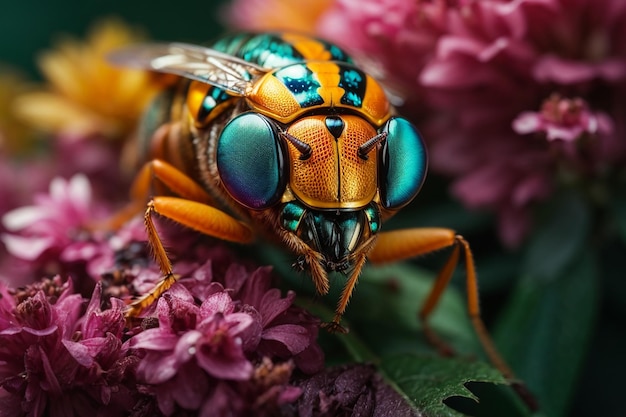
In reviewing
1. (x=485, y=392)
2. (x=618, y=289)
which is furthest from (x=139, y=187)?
(x=618, y=289)

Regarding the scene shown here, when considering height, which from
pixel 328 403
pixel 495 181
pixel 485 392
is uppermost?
pixel 495 181

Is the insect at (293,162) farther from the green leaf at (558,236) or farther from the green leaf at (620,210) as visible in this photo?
the green leaf at (620,210)

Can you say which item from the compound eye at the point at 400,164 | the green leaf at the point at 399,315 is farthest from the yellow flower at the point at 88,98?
the compound eye at the point at 400,164

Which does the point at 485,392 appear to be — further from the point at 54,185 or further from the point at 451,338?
the point at 54,185

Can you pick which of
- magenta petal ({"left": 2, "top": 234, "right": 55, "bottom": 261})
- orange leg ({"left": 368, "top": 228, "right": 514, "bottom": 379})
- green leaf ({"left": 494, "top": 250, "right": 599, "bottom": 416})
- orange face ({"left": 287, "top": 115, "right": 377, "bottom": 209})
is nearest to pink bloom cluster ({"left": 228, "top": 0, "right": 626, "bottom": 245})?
green leaf ({"left": 494, "top": 250, "right": 599, "bottom": 416})

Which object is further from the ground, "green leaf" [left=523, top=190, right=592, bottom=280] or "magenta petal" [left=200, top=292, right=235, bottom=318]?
"magenta petal" [left=200, top=292, right=235, bottom=318]

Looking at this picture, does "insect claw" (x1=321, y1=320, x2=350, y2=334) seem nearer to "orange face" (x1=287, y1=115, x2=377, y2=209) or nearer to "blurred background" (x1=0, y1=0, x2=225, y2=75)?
"orange face" (x1=287, y1=115, x2=377, y2=209)
